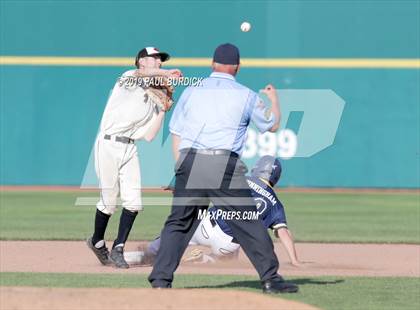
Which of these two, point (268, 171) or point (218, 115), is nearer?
point (218, 115)

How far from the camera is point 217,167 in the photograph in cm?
805

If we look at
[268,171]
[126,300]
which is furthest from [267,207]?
[126,300]

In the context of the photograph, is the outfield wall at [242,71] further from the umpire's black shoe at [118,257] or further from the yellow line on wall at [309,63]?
the umpire's black shoe at [118,257]

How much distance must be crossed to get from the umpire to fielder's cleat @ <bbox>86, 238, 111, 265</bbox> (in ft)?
7.76

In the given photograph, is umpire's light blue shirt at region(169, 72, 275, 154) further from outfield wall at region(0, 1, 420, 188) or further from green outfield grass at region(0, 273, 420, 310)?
outfield wall at region(0, 1, 420, 188)

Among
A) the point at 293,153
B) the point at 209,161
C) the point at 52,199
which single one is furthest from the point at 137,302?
the point at 293,153

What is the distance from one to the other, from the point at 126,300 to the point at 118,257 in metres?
3.77

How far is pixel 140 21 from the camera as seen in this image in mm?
21625

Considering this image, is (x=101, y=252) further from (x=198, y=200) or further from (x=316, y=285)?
(x=198, y=200)

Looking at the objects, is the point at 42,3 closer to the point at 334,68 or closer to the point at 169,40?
the point at 169,40

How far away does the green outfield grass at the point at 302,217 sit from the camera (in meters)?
13.6

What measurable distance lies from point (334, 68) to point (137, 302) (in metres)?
15.5

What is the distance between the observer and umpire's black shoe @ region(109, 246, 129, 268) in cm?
1013

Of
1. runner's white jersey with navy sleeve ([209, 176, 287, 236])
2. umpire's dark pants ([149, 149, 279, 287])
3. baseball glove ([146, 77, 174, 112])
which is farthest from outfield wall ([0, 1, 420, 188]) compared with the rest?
umpire's dark pants ([149, 149, 279, 287])
